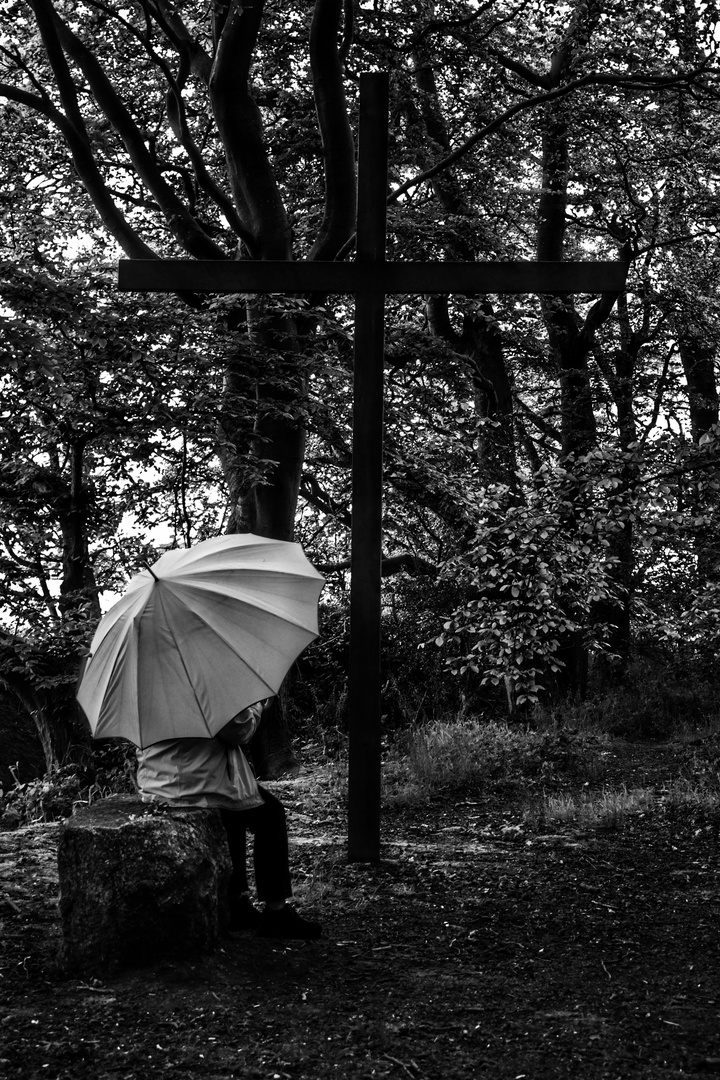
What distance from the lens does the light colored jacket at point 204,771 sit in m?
4.25

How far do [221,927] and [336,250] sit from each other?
7.26 meters

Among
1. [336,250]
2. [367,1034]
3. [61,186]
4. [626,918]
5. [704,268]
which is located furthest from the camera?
[704,268]

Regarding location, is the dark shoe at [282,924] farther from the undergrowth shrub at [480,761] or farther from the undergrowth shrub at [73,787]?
the undergrowth shrub at [73,787]

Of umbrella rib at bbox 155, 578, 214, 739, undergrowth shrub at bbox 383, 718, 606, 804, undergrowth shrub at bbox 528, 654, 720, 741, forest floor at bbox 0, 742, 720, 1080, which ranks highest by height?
umbrella rib at bbox 155, 578, 214, 739

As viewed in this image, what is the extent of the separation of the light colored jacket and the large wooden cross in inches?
54.7

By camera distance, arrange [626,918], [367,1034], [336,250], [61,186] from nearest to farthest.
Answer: [367,1034], [626,918], [336,250], [61,186]

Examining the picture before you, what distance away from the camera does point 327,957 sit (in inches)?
170

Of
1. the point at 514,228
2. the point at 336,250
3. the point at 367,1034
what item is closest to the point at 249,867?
the point at 367,1034

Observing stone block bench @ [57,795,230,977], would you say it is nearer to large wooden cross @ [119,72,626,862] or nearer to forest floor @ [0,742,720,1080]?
forest floor @ [0,742,720,1080]

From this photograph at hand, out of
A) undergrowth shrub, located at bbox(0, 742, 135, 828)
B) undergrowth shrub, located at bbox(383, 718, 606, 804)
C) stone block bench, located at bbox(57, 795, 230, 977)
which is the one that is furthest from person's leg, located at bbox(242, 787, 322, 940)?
undergrowth shrub, located at bbox(0, 742, 135, 828)

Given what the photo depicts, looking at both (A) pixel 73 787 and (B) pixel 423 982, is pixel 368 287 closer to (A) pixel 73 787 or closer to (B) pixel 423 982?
(B) pixel 423 982

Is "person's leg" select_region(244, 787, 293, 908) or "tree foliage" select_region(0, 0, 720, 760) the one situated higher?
"tree foliage" select_region(0, 0, 720, 760)

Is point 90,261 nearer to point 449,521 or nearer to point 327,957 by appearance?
point 449,521

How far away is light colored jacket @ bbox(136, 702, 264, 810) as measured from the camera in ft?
14.0
